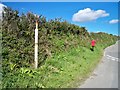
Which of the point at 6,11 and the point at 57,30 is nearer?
the point at 6,11

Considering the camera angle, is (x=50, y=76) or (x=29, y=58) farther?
(x=29, y=58)

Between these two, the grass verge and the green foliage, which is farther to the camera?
the green foliage

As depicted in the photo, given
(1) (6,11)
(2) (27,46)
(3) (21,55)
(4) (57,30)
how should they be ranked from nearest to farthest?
(3) (21,55), (2) (27,46), (1) (6,11), (4) (57,30)

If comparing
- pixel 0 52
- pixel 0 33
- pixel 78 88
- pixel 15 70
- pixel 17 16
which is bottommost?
pixel 78 88

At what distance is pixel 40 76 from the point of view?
31.7 ft

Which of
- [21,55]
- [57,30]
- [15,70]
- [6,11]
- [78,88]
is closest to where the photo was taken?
[78,88]

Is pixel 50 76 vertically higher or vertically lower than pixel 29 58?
lower

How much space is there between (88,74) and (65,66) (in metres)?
1.32

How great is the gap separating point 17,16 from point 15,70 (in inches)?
239

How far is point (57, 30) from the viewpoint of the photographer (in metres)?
19.8

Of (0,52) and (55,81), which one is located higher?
(0,52)

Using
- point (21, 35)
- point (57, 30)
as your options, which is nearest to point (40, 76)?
point (21, 35)

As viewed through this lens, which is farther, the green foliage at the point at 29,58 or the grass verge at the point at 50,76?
the green foliage at the point at 29,58

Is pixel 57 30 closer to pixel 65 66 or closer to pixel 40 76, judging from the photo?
pixel 65 66
